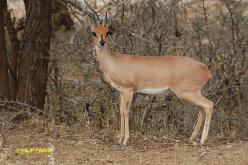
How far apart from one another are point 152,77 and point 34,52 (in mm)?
2643

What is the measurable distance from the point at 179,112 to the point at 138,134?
1.41m

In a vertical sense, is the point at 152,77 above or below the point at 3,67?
above

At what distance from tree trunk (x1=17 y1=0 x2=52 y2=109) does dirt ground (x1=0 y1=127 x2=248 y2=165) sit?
1204mm

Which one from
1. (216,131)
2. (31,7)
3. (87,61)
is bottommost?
(216,131)

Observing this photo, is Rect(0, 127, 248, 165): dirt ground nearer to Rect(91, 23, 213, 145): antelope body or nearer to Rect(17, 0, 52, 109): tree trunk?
Rect(91, 23, 213, 145): antelope body

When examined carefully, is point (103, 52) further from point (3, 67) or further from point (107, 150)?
point (3, 67)

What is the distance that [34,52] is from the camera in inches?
423

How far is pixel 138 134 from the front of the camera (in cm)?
966

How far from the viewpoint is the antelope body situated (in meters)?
8.96

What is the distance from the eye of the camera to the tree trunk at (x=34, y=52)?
10.7 m

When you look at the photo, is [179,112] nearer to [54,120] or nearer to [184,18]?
[54,120]

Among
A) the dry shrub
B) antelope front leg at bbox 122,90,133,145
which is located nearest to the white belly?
antelope front leg at bbox 122,90,133,145

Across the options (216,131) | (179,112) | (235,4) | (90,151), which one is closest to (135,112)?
(179,112)

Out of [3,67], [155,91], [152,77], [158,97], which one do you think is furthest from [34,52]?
[155,91]
